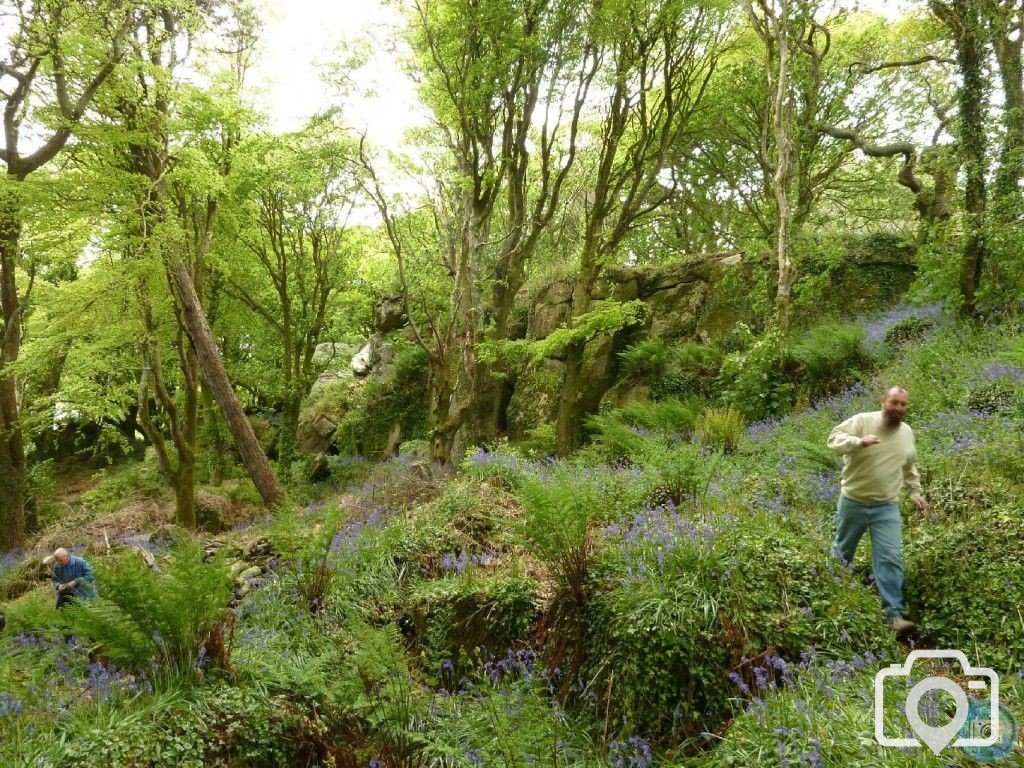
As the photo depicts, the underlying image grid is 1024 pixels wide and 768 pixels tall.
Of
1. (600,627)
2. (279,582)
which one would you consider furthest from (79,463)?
(600,627)

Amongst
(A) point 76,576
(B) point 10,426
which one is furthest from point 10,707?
(B) point 10,426

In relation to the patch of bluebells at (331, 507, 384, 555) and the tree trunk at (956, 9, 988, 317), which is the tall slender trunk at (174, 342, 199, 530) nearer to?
the patch of bluebells at (331, 507, 384, 555)

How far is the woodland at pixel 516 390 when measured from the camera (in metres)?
3.71

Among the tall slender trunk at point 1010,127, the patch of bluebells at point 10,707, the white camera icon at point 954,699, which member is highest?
the tall slender trunk at point 1010,127

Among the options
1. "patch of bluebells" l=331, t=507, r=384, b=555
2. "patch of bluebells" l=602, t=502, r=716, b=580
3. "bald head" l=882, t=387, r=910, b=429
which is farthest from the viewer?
"patch of bluebells" l=331, t=507, r=384, b=555

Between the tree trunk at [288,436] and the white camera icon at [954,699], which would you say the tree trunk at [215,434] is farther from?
the white camera icon at [954,699]

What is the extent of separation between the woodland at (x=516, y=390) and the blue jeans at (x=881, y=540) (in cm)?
14

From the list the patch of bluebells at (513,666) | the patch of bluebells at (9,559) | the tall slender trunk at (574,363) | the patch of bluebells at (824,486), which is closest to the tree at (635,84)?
the tall slender trunk at (574,363)

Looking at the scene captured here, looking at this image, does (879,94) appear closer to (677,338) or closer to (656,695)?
(677,338)

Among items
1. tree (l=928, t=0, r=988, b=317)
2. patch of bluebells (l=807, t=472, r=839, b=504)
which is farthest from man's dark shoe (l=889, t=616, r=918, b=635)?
tree (l=928, t=0, r=988, b=317)

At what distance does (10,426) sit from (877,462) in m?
14.5

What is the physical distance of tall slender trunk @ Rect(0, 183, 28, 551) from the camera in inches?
417

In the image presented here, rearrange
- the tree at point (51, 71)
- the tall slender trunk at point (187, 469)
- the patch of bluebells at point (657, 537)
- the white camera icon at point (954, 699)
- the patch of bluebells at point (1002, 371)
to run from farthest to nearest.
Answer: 1. the tall slender trunk at point (187, 469)
2. the tree at point (51, 71)
3. the patch of bluebells at point (1002, 371)
4. the patch of bluebells at point (657, 537)
5. the white camera icon at point (954, 699)

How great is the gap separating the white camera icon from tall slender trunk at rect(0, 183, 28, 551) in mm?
13506
